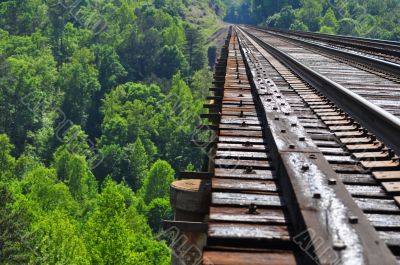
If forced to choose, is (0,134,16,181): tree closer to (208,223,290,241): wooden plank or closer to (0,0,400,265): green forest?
(0,0,400,265): green forest

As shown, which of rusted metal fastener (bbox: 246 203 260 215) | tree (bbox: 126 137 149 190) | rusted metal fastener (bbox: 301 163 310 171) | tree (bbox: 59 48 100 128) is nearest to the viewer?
rusted metal fastener (bbox: 246 203 260 215)

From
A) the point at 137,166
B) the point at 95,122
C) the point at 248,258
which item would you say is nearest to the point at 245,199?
the point at 248,258

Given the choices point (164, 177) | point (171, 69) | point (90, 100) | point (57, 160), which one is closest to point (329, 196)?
point (164, 177)

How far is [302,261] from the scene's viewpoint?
2730 mm

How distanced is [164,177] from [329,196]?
158 feet

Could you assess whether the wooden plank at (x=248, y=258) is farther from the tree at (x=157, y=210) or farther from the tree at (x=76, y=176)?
the tree at (x=76, y=176)

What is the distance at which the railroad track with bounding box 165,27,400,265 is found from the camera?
2701mm

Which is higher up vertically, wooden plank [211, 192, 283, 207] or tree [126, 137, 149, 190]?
wooden plank [211, 192, 283, 207]

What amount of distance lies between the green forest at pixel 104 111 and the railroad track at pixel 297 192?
68.7 ft

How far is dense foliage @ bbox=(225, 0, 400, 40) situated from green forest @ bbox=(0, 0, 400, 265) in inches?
9.4

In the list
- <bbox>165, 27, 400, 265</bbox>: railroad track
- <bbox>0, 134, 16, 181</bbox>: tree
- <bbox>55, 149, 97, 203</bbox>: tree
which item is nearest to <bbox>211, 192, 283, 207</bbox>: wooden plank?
<bbox>165, 27, 400, 265</bbox>: railroad track

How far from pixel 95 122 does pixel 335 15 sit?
54231 mm

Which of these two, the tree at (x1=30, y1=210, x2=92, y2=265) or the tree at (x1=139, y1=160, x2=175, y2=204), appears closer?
the tree at (x1=30, y1=210, x2=92, y2=265)

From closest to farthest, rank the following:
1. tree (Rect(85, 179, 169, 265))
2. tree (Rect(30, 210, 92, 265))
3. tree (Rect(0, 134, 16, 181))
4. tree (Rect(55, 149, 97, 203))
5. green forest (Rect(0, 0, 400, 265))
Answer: tree (Rect(85, 179, 169, 265)) < tree (Rect(30, 210, 92, 265)) < green forest (Rect(0, 0, 400, 265)) < tree (Rect(55, 149, 97, 203)) < tree (Rect(0, 134, 16, 181))
